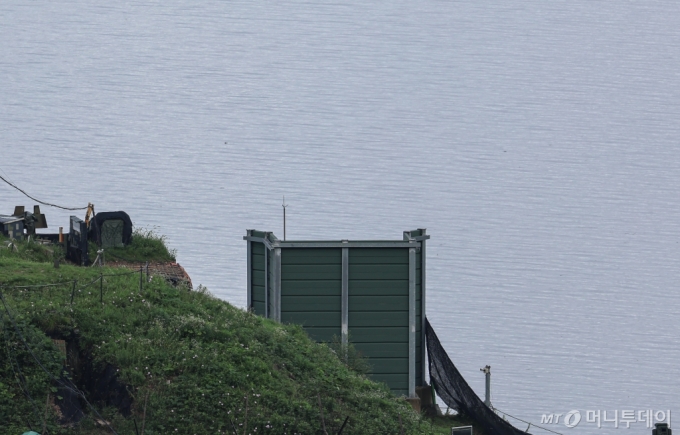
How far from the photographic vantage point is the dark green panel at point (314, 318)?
2792 centimetres

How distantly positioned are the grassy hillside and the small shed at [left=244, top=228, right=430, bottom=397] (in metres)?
2.54

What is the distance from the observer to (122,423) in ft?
70.2

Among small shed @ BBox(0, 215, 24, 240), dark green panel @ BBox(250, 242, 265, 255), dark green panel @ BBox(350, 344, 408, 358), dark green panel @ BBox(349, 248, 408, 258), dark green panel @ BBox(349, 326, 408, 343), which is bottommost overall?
dark green panel @ BBox(350, 344, 408, 358)

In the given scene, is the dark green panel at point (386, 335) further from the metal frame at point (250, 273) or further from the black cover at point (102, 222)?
the black cover at point (102, 222)

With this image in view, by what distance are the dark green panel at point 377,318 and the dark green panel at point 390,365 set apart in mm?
768

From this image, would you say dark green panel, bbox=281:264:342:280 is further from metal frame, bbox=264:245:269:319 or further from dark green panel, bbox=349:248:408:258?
metal frame, bbox=264:245:269:319

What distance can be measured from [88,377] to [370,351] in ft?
25.1

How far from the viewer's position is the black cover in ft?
105

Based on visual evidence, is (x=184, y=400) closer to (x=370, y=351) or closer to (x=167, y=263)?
(x=370, y=351)

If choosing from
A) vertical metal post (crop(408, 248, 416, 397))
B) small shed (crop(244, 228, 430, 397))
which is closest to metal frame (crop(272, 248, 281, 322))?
small shed (crop(244, 228, 430, 397))

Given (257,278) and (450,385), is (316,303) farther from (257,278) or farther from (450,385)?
(450,385)

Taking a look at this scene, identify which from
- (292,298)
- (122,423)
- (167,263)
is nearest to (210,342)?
Answer: (122,423)

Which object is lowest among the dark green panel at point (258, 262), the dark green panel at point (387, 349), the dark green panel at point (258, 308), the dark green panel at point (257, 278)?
the dark green panel at point (387, 349)

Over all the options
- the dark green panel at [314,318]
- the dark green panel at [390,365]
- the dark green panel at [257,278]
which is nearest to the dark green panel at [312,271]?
the dark green panel at [314,318]
